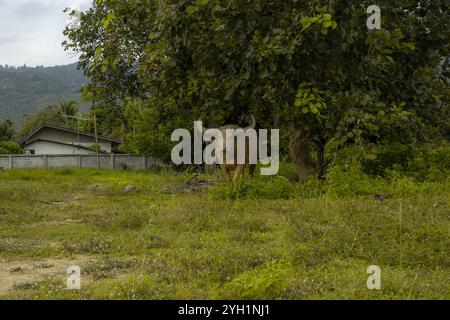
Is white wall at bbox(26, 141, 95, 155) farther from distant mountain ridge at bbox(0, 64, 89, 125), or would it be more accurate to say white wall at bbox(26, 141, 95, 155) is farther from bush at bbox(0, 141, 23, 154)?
distant mountain ridge at bbox(0, 64, 89, 125)

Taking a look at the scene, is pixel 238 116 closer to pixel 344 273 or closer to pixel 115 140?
pixel 344 273

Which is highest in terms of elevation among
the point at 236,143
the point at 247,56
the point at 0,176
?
the point at 247,56

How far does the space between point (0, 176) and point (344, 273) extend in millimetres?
A: 21723

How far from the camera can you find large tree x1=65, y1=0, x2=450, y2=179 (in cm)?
750

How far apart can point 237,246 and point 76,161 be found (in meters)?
31.6

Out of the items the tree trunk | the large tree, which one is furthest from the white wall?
the large tree

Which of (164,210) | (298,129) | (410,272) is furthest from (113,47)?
(410,272)

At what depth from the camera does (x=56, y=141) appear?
44.4 meters

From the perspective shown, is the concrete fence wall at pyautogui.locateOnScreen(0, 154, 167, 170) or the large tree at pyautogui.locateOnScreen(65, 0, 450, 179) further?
the concrete fence wall at pyautogui.locateOnScreen(0, 154, 167, 170)

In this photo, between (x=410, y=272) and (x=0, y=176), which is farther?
(x=0, y=176)

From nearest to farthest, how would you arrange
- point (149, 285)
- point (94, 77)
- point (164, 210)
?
point (149, 285), point (164, 210), point (94, 77)

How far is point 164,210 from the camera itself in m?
9.48

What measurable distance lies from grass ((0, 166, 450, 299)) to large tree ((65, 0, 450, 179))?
1579 millimetres
